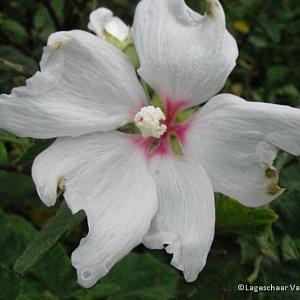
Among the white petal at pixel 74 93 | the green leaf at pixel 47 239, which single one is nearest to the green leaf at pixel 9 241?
the green leaf at pixel 47 239

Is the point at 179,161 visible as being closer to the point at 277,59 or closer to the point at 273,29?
the point at 273,29

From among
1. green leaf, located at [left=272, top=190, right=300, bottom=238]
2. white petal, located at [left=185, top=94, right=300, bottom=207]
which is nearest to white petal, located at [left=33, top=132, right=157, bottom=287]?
white petal, located at [left=185, top=94, right=300, bottom=207]

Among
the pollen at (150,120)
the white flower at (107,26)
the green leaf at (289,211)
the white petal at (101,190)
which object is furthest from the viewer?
the green leaf at (289,211)

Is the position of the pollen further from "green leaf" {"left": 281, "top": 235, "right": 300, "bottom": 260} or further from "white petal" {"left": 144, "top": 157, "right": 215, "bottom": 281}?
"green leaf" {"left": 281, "top": 235, "right": 300, "bottom": 260}

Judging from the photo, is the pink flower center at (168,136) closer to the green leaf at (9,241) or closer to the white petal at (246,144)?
the white petal at (246,144)

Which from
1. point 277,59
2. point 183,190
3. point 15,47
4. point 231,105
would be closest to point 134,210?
point 183,190

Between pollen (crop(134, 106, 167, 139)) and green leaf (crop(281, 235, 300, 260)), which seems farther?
green leaf (crop(281, 235, 300, 260))
